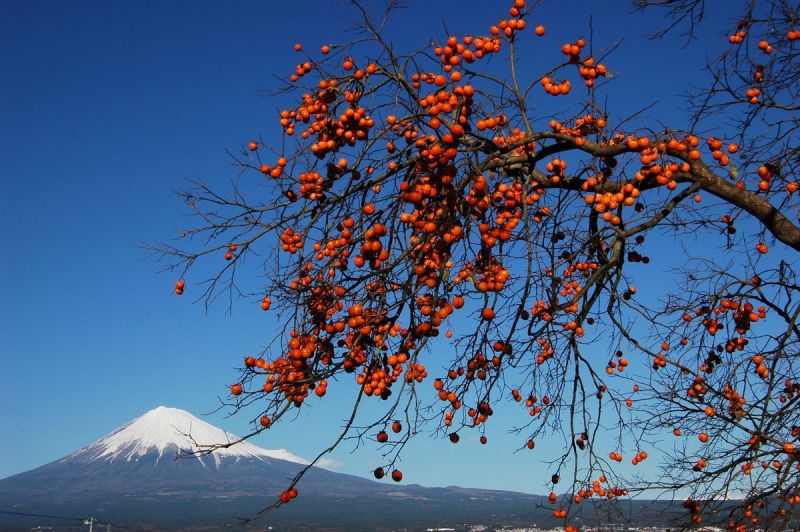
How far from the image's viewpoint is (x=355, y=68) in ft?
17.1

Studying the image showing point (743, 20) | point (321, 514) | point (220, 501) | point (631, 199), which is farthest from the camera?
point (220, 501)

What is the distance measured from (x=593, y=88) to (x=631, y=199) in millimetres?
840

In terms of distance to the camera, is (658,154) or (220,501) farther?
(220,501)

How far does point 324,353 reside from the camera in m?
4.43

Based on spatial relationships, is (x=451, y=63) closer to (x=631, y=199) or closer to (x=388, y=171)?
(x=388, y=171)

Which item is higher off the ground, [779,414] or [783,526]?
[779,414]

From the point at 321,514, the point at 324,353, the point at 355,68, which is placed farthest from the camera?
the point at 321,514

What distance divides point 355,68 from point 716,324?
12.4ft

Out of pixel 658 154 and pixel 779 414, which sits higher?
pixel 658 154

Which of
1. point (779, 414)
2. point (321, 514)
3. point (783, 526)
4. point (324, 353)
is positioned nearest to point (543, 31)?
point (324, 353)

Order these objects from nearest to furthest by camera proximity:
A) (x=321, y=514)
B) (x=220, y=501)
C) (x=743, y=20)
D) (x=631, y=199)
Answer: (x=631, y=199) → (x=743, y=20) → (x=321, y=514) → (x=220, y=501)

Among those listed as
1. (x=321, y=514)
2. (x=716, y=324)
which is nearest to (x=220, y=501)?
(x=321, y=514)

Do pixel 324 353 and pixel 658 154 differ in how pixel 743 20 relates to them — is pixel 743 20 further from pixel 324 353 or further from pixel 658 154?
pixel 324 353

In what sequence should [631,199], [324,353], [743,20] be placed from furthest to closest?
[743,20] < [631,199] < [324,353]
